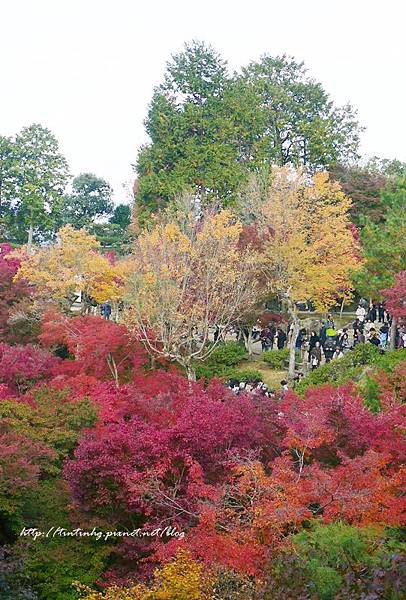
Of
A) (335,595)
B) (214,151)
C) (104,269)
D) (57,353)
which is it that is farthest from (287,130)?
(335,595)

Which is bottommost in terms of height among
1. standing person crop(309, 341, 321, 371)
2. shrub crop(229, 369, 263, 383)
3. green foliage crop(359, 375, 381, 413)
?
shrub crop(229, 369, 263, 383)

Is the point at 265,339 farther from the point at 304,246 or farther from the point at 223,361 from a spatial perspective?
the point at 304,246

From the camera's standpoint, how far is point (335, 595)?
8.70 meters

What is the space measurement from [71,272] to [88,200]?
29892 millimetres

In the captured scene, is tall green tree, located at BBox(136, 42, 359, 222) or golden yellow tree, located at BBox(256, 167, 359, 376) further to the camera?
tall green tree, located at BBox(136, 42, 359, 222)

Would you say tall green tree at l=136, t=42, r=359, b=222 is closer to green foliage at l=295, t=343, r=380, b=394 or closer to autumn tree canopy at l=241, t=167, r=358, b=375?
autumn tree canopy at l=241, t=167, r=358, b=375

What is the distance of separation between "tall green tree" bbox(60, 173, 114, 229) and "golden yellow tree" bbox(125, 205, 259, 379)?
32.0m

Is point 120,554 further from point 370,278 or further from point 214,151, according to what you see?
point 214,151

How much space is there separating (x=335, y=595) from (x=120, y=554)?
5923mm

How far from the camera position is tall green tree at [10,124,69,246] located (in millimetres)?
41969

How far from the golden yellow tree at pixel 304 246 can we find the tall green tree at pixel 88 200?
3083 cm

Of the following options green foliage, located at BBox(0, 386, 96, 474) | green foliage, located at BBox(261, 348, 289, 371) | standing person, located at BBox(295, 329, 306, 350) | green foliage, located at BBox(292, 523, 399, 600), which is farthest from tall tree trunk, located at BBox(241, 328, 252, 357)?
green foliage, located at BBox(292, 523, 399, 600)

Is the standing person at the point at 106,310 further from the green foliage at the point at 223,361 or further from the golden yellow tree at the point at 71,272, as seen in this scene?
the green foliage at the point at 223,361

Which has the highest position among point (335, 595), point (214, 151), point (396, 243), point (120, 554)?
point (214, 151)
